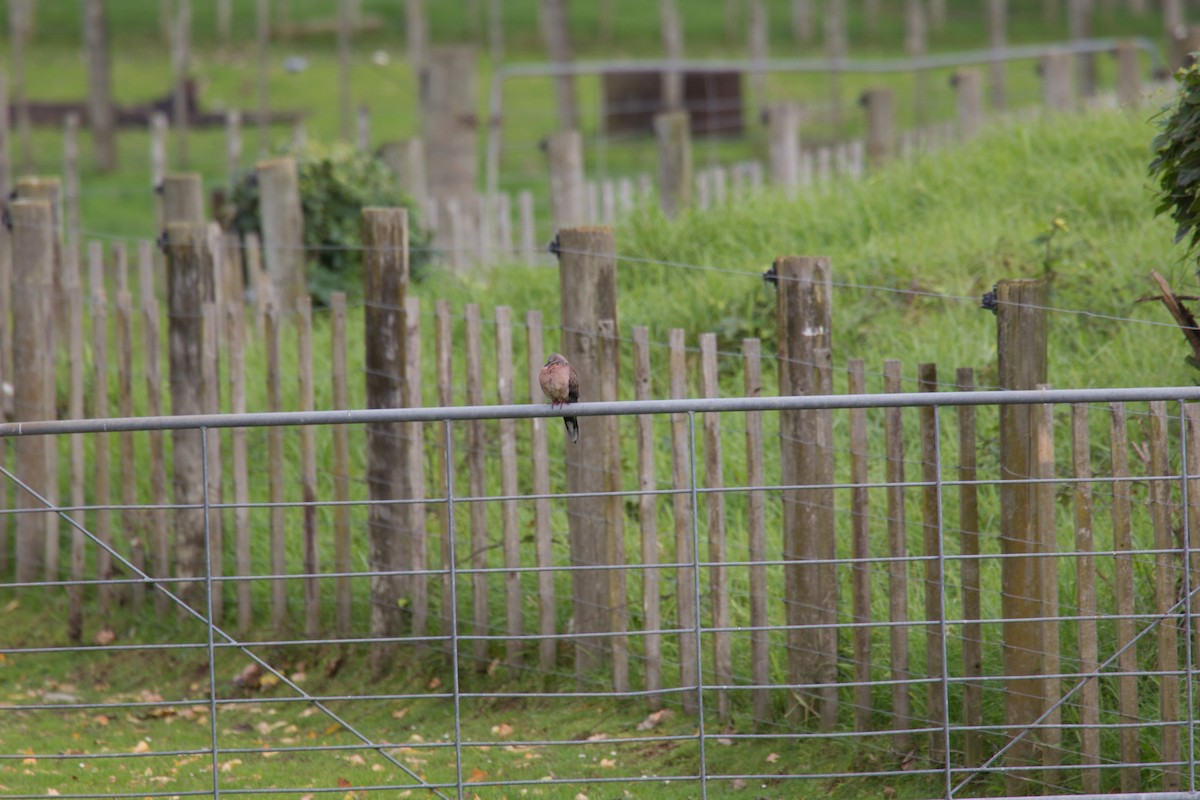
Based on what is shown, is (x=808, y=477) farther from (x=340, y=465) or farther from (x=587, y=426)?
(x=340, y=465)

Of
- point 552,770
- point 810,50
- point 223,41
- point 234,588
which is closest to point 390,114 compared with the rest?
point 223,41

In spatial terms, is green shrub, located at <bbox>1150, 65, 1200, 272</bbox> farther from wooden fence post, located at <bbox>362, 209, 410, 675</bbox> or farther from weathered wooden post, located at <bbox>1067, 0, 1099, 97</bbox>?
weathered wooden post, located at <bbox>1067, 0, 1099, 97</bbox>

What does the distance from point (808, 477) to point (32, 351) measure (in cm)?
423

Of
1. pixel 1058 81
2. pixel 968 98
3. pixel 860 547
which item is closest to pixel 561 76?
pixel 968 98

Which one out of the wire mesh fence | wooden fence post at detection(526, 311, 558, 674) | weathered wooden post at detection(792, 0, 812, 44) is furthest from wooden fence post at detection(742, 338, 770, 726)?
weathered wooden post at detection(792, 0, 812, 44)

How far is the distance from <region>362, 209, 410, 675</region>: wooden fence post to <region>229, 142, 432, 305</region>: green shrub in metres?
2.61

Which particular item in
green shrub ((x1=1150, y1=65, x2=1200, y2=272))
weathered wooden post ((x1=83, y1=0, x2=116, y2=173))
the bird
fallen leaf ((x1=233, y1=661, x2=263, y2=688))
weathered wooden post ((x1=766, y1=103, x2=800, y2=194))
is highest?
weathered wooden post ((x1=83, y1=0, x2=116, y2=173))

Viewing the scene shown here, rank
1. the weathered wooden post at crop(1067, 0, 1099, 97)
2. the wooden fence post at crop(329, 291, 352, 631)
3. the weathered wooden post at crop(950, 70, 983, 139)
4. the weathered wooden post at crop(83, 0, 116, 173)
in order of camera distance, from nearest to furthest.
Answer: the wooden fence post at crop(329, 291, 352, 631) < the weathered wooden post at crop(950, 70, 983, 139) < the weathered wooden post at crop(1067, 0, 1099, 97) < the weathered wooden post at crop(83, 0, 116, 173)

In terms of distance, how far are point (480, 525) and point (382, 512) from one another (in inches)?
19.7

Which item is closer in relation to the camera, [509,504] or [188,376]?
[509,504]

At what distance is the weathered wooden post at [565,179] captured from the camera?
32.1 feet

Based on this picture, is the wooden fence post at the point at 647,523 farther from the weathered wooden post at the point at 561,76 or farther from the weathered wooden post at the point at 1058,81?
the weathered wooden post at the point at 561,76

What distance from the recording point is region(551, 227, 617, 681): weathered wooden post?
5551mm

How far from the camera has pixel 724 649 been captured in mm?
5230
